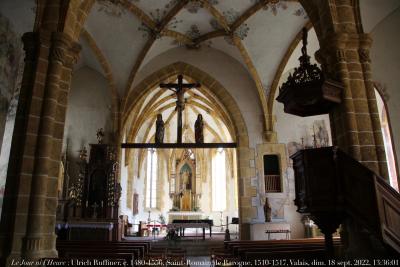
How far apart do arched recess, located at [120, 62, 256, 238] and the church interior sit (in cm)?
5

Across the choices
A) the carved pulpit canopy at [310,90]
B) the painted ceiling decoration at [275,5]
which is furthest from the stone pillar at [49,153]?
the painted ceiling decoration at [275,5]

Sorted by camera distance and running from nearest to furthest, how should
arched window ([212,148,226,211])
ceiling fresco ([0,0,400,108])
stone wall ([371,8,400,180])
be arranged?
stone wall ([371,8,400,180]) < ceiling fresco ([0,0,400,108]) < arched window ([212,148,226,211])

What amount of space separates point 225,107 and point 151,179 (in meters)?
11.0

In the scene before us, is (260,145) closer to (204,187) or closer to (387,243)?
(387,243)

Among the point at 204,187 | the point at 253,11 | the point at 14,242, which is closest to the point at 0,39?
the point at 14,242

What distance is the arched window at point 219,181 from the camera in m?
23.5

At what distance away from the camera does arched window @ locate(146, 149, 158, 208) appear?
2286cm

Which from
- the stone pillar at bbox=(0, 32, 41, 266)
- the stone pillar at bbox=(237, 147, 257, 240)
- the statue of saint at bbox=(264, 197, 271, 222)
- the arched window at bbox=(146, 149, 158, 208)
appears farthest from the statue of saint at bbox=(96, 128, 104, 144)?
the arched window at bbox=(146, 149, 158, 208)

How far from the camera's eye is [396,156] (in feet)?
28.0

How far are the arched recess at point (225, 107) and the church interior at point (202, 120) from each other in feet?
0.15

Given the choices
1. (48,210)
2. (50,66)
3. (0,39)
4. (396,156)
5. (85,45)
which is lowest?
(48,210)

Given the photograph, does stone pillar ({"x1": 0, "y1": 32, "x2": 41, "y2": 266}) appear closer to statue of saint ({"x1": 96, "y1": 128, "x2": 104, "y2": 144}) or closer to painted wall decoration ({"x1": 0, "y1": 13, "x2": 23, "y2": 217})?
painted wall decoration ({"x1": 0, "y1": 13, "x2": 23, "y2": 217})

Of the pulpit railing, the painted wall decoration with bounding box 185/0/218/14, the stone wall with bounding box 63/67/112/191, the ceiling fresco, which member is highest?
the painted wall decoration with bounding box 185/0/218/14

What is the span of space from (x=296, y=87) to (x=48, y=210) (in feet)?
15.9
